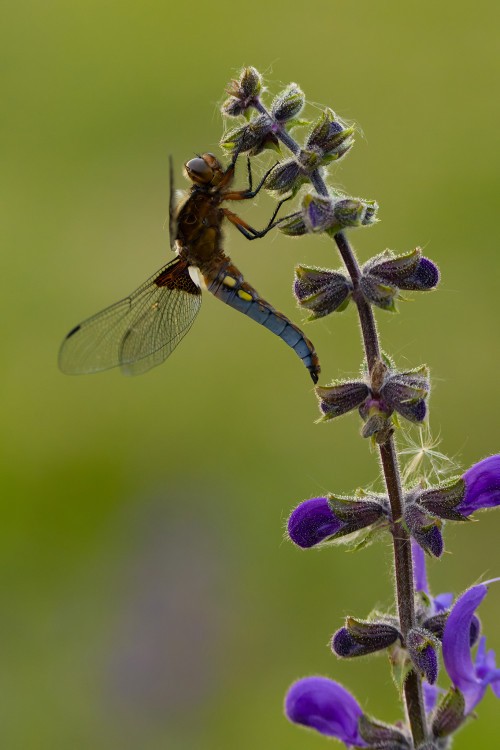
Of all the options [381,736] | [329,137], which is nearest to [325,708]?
[381,736]

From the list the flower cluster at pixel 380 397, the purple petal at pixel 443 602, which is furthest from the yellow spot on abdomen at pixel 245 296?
the purple petal at pixel 443 602

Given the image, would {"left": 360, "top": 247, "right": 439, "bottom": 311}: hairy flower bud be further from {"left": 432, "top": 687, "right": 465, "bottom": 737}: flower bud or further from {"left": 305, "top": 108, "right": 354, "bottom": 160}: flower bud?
{"left": 432, "top": 687, "right": 465, "bottom": 737}: flower bud

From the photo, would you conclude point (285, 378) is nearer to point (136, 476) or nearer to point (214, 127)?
point (136, 476)

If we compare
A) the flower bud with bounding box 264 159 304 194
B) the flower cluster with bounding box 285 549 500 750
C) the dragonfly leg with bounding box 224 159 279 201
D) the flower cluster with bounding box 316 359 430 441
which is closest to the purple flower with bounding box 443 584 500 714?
the flower cluster with bounding box 285 549 500 750

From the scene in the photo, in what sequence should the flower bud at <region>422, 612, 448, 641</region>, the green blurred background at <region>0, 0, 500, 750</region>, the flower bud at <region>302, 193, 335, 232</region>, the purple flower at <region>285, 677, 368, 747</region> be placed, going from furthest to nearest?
1. the green blurred background at <region>0, 0, 500, 750</region>
2. the purple flower at <region>285, 677, 368, 747</region>
3. the flower bud at <region>422, 612, 448, 641</region>
4. the flower bud at <region>302, 193, 335, 232</region>

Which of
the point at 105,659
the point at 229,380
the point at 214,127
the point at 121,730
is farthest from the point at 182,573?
the point at 214,127
